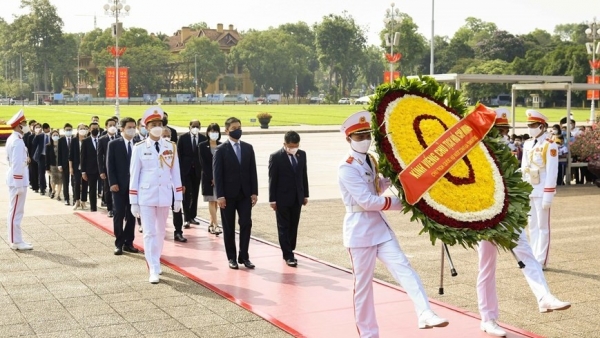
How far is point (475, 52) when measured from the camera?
135125 millimetres

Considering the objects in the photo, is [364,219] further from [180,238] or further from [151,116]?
[180,238]

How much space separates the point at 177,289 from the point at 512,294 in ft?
12.0

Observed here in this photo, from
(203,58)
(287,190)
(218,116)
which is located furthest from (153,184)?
(203,58)

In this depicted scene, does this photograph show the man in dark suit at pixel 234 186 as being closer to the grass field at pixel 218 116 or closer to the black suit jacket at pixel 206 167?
the black suit jacket at pixel 206 167

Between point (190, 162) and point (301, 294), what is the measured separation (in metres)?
5.03

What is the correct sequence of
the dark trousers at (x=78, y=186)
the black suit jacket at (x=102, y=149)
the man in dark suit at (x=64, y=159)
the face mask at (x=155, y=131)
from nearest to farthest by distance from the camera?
the face mask at (x=155, y=131) → the black suit jacket at (x=102, y=149) → the dark trousers at (x=78, y=186) → the man in dark suit at (x=64, y=159)

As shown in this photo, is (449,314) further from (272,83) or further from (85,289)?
(272,83)

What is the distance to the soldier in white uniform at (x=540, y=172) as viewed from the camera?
960 centimetres

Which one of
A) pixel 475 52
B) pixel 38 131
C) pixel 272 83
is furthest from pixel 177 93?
pixel 38 131

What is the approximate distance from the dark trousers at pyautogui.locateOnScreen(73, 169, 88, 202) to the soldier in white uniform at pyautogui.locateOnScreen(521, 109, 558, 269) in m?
9.39

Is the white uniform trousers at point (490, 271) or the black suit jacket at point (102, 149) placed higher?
the black suit jacket at point (102, 149)

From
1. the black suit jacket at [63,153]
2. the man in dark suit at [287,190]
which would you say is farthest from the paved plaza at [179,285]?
the black suit jacket at [63,153]

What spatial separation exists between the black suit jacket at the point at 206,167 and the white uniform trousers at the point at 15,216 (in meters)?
2.76

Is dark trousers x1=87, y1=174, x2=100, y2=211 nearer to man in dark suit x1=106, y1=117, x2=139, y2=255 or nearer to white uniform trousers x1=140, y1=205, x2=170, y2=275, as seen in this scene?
man in dark suit x1=106, y1=117, x2=139, y2=255
